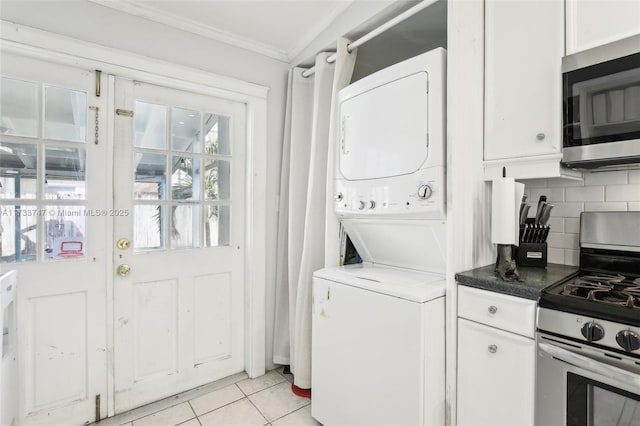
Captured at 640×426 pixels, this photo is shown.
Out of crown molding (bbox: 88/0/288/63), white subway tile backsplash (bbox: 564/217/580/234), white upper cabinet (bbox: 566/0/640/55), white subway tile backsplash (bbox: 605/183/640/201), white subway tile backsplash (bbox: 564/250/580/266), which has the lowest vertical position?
white subway tile backsplash (bbox: 564/250/580/266)

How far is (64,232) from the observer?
183 centimetres

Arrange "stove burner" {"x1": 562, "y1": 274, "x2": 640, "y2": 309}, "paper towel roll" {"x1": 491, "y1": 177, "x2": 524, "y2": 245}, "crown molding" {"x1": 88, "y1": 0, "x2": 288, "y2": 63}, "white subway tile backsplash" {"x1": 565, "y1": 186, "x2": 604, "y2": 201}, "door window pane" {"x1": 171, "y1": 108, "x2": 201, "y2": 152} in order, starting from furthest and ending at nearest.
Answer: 1. "door window pane" {"x1": 171, "y1": 108, "x2": 201, "y2": 152}
2. "crown molding" {"x1": 88, "y1": 0, "x2": 288, "y2": 63}
3. "white subway tile backsplash" {"x1": 565, "y1": 186, "x2": 604, "y2": 201}
4. "paper towel roll" {"x1": 491, "y1": 177, "x2": 524, "y2": 245}
5. "stove burner" {"x1": 562, "y1": 274, "x2": 640, "y2": 309}

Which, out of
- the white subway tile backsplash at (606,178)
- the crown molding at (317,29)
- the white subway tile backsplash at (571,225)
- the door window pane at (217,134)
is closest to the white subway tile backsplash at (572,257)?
the white subway tile backsplash at (571,225)

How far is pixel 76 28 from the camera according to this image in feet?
5.91

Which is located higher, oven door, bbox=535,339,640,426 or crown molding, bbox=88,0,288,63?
crown molding, bbox=88,0,288,63

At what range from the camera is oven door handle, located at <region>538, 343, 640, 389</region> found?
101 cm

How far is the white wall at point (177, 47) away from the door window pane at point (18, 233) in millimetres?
986

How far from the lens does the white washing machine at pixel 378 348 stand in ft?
4.63

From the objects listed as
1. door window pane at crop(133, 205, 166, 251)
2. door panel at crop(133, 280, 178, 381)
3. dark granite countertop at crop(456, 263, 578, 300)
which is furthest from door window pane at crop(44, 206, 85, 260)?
dark granite countertop at crop(456, 263, 578, 300)

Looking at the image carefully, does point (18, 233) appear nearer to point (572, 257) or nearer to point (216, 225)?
point (216, 225)

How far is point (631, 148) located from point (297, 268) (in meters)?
1.92

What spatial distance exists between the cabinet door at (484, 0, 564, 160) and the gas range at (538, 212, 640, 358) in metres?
0.48

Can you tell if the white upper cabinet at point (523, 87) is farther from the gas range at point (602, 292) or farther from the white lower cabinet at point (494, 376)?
the white lower cabinet at point (494, 376)

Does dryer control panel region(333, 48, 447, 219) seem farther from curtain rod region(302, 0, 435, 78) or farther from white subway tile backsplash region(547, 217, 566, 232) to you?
white subway tile backsplash region(547, 217, 566, 232)
